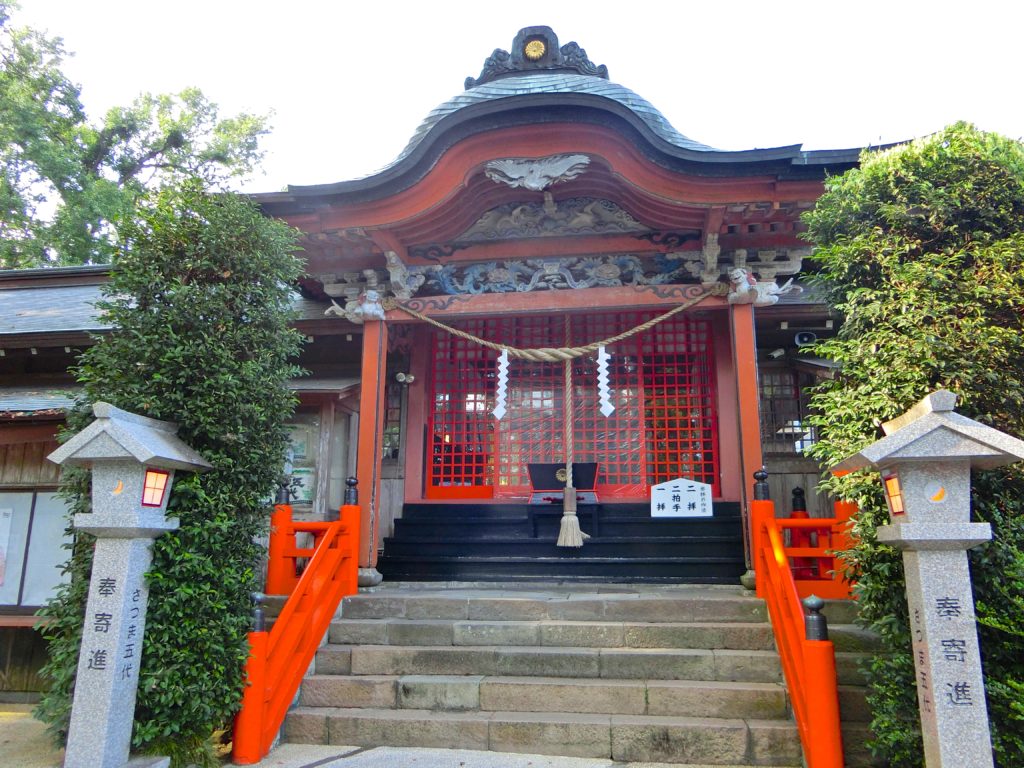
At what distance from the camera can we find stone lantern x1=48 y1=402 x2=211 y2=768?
152 inches

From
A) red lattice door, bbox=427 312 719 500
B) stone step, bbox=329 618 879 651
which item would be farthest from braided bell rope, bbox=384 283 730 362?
stone step, bbox=329 618 879 651

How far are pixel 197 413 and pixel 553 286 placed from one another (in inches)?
144

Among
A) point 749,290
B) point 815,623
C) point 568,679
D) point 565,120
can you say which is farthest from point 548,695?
point 565,120

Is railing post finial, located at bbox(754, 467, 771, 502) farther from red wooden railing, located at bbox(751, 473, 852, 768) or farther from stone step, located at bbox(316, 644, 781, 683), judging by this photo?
stone step, located at bbox(316, 644, 781, 683)

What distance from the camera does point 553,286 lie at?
6969 mm

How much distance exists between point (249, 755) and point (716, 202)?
5.51 m

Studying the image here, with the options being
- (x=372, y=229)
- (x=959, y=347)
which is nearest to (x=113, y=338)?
(x=372, y=229)

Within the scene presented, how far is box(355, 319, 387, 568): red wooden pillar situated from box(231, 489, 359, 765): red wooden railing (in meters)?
0.33

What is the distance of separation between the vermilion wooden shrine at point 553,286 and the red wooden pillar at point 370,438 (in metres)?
0.02

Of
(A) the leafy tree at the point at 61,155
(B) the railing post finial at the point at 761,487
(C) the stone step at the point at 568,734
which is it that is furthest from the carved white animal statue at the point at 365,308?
(A) the leafy tree at the point at 61,155

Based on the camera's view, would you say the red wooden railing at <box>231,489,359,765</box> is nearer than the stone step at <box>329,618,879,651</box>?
Yes

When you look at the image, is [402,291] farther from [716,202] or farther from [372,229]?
[716,202]

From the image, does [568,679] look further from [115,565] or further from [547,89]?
[547,89]

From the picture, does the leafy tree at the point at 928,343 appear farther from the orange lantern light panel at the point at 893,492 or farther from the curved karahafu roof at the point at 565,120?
the curved karahafu roof at the point at 565,120
